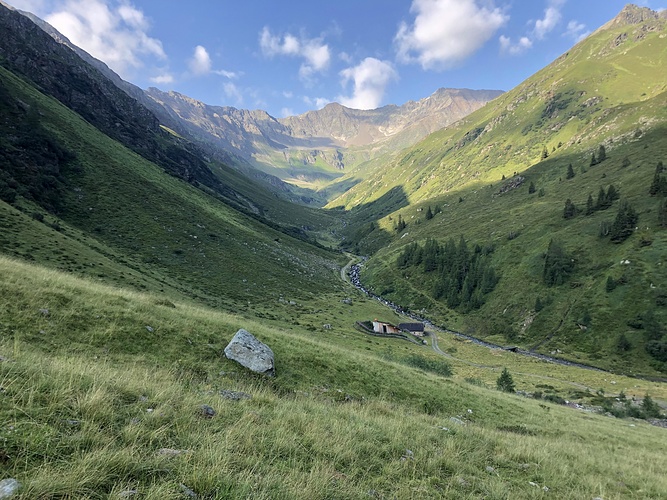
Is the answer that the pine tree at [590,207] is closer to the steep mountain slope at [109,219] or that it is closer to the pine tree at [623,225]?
the pine tree at [623,225]

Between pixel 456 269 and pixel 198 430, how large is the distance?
127 m

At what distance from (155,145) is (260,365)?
182894 millimetres

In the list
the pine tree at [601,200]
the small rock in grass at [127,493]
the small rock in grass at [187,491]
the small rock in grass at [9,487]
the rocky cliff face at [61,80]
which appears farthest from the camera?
the rocky cliff face at [61,80]

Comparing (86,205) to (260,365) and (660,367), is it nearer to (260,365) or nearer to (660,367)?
(260,365)

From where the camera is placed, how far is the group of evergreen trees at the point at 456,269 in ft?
358

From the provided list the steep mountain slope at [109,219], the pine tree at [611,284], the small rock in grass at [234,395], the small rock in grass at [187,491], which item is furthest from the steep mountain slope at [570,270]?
the small rock in grass at [187,491]

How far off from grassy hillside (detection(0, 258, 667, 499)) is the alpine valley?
0.20ft

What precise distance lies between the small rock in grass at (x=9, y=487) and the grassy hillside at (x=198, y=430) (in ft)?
0.23

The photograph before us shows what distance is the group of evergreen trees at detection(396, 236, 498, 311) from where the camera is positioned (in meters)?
109

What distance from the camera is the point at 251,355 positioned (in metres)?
15.5

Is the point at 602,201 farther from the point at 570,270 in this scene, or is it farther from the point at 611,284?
the point at 611,284

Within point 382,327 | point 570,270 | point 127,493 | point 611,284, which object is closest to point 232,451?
point 127,493

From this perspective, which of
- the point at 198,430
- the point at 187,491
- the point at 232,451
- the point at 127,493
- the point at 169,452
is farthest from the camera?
the point at 198,430

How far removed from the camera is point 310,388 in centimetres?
1543
